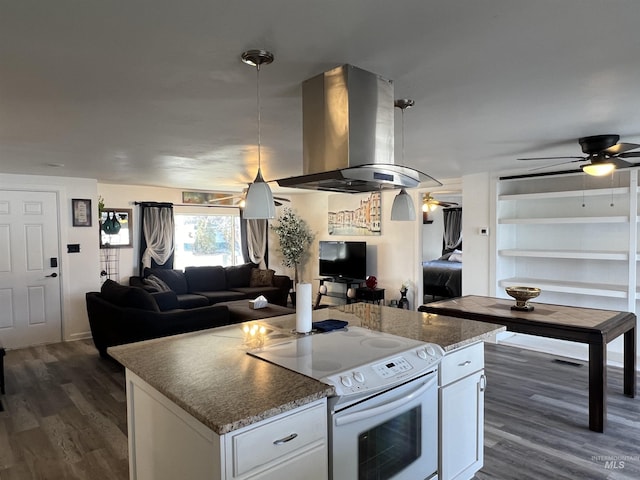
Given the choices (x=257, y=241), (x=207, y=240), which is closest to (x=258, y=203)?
(x=207, y=240)

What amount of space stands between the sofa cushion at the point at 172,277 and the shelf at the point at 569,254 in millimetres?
4986

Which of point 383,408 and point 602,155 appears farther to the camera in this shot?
point 602,155

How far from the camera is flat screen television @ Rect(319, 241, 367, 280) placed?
7176mm

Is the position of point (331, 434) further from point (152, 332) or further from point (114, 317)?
point (114, 317)

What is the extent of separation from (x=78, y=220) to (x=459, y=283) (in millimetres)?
6456

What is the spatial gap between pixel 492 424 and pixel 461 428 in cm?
110

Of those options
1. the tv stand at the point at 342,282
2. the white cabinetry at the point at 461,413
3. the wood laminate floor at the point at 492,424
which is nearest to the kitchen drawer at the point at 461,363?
the white cabinetry at the point at 461,413

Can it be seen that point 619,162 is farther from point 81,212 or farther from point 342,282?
point 81,212

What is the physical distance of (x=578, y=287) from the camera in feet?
15.3

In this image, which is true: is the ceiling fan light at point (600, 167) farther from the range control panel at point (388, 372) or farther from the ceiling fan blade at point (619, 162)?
the range control panel at point (388, 372)

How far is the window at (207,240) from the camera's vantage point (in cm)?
754

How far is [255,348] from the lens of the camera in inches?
82.1

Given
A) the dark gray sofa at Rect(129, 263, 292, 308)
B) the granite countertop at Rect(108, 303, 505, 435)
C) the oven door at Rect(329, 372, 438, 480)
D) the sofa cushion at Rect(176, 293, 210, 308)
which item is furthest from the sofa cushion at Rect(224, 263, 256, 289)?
the oven door at Rect(329, 372, 438, 480)

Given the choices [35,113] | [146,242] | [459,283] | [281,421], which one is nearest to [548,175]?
[459,283]
